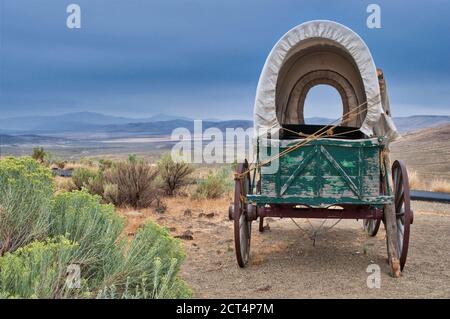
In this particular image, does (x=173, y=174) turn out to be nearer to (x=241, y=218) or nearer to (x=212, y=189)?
(x=212, y=189)

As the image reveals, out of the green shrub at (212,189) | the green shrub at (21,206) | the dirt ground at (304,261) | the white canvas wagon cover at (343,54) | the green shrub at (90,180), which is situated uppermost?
the white canvas wagon cover at (343,54)

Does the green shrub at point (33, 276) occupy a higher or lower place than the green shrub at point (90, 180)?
higher

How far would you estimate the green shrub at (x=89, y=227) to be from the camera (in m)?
4.42

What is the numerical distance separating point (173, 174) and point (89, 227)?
33.2ft

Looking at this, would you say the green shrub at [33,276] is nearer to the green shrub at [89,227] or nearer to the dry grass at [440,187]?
the green shrub at [89,227]

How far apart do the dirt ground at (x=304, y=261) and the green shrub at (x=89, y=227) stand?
1488mm

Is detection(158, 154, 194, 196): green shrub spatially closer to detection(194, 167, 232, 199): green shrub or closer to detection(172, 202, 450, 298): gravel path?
detection(194, 167, 232, 199): green shrub

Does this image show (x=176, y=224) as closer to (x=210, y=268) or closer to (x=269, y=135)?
(x=210, y=268)

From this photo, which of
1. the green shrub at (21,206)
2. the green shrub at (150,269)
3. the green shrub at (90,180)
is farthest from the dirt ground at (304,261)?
the green shrub at (90,180)

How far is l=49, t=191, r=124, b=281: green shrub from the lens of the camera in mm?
4422

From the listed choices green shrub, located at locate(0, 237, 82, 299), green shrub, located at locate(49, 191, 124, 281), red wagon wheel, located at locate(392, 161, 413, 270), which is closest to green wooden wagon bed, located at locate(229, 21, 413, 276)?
red wagon wheel, located at locate(392, 161, 413, 270)

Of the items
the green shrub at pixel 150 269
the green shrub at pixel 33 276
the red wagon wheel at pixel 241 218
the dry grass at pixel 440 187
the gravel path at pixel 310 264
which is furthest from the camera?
the dry grass at pixel 440 187
